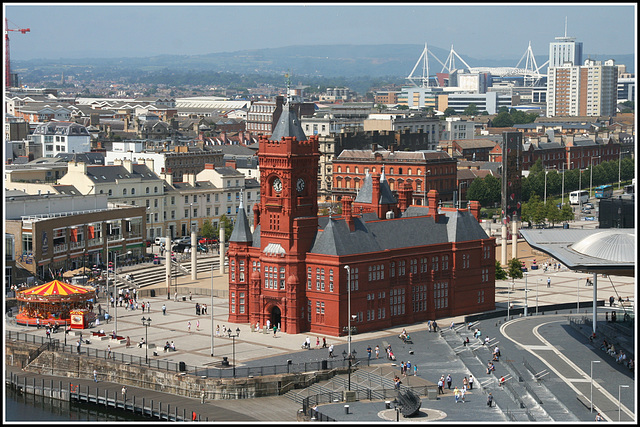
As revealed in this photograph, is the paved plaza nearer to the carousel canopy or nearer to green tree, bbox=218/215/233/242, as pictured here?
the carousel canopy

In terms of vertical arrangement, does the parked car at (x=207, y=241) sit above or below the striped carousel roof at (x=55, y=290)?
below

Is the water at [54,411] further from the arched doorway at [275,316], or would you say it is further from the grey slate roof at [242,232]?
the grey slate roof at [242,232]

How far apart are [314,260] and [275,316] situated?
6.98m

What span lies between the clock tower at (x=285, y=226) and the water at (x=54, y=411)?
75.2 ft

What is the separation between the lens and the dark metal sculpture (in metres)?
87.1

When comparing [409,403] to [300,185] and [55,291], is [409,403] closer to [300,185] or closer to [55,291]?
[300,185]

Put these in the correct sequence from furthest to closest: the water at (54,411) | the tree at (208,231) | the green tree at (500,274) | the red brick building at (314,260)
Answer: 1. the tree at (208,231)
2. the green tree at (500,274)
3. the red brick building at (314,260)
4. the water at (54,411)

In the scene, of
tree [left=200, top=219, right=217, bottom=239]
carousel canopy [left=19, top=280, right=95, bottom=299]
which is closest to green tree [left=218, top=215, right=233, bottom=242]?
tree [left=200, top=219, right=217, bottom=239]

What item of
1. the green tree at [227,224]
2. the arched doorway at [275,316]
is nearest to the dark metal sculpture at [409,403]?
the arched doorway at [275,316]

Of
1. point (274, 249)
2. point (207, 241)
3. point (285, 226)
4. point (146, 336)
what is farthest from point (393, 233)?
point (207, 241)

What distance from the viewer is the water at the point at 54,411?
308ft

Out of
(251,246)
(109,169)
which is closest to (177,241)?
(109,169)

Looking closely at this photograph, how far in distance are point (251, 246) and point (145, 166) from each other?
67.5 m

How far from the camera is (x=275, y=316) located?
116250 millimetres
